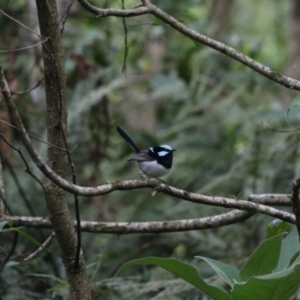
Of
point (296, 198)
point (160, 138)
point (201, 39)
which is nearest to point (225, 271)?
point (296, 198)

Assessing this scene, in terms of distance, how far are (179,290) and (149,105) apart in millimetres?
5564

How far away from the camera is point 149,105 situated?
9.38 meters

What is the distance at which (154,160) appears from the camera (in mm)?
3990

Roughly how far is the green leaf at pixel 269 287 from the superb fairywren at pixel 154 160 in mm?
1748

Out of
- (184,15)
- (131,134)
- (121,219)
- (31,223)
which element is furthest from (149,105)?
(31,223)

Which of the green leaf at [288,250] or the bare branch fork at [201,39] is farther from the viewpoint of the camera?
the bare branch fork at [201,39]

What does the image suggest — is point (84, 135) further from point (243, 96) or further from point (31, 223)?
point (31, 223)

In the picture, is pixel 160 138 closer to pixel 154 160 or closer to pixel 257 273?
pixel 154 160

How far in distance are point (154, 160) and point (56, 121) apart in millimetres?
1572

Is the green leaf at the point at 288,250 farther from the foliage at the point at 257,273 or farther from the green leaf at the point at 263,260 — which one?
the green leaf at the point at 263,260

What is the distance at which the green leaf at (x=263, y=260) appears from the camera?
2.22m

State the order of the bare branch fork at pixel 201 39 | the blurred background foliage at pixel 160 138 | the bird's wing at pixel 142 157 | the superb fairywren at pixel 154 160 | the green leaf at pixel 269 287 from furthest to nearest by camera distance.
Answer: the blurred background foliage at pixel 160 138 → the bird's wing at pixel 142 157 → the superb fairywren at pixel 154 160 → the bare branch fork at pixel 201 39 → the green leaf at pixel 269 287

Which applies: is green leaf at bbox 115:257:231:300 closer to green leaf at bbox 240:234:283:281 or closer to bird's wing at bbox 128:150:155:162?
green leaf at bbox 240:234:283:281

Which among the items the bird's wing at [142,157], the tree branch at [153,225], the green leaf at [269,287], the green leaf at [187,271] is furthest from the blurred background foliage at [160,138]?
the green leaf at [269,287]
